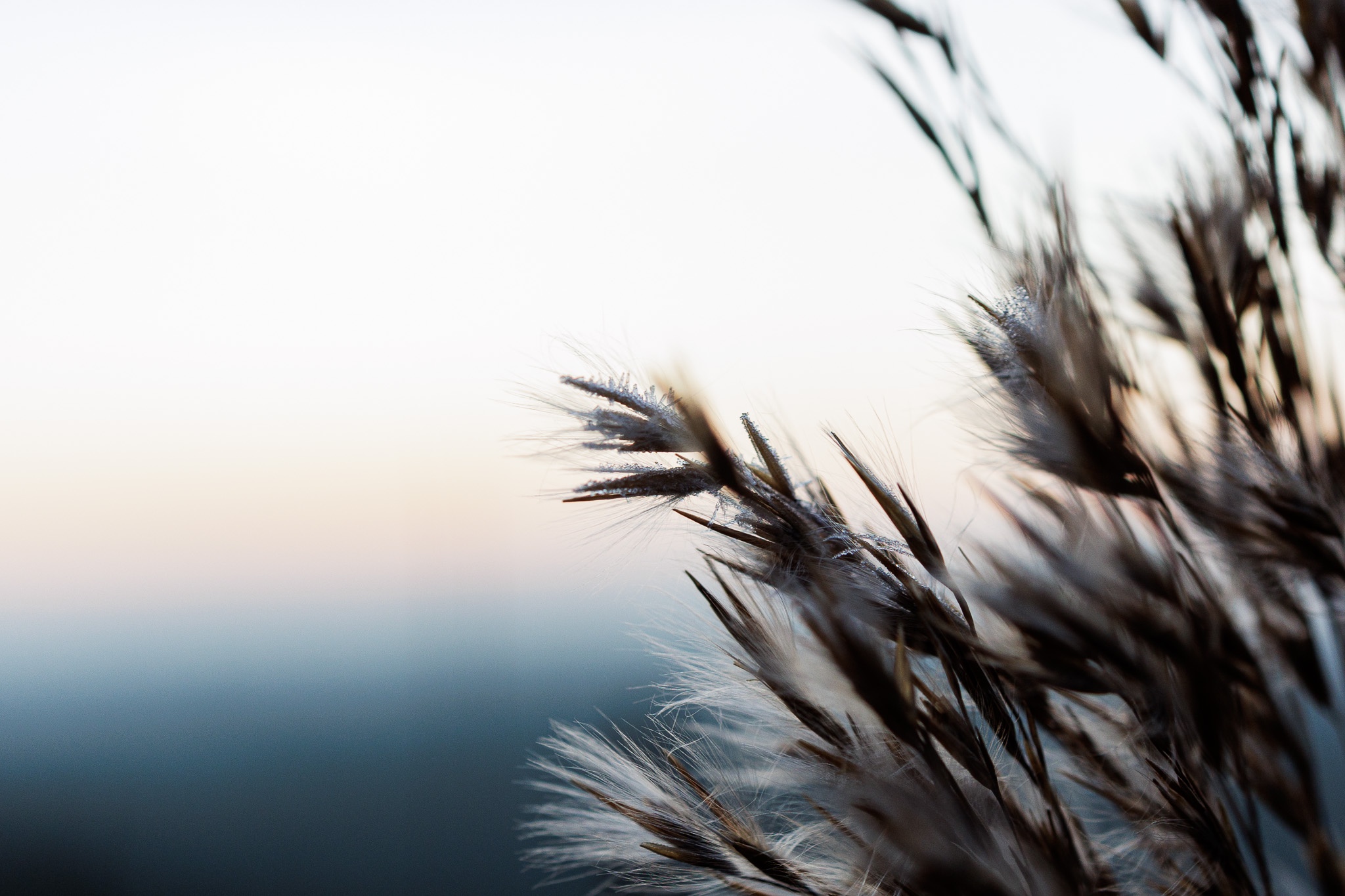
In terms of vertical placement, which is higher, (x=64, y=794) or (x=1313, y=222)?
(x=64, y=794)

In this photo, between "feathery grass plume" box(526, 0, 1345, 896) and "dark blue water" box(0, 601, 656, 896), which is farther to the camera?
"dark blue water" box(0, 601, 656, 896)

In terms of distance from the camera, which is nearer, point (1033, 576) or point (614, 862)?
point (1033, 576)

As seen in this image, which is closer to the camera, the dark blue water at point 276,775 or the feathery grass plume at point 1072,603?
the feathery grass plume at point 1072,603

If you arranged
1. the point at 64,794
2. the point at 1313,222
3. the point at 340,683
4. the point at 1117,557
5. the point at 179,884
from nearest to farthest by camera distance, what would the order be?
the point at 1117,557, the point at 1313,222, the point at 179,884, the point at 64,794, the point at 340,683

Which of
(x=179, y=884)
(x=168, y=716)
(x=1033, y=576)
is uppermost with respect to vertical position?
(x=168, y=716)

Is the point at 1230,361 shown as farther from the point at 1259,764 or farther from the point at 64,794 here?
the point at 64,794

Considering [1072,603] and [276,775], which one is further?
[276,775]

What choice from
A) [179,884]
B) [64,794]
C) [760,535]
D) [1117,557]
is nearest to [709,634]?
[760,535]

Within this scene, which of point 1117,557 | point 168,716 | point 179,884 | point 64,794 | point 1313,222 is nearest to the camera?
point 1117,557
